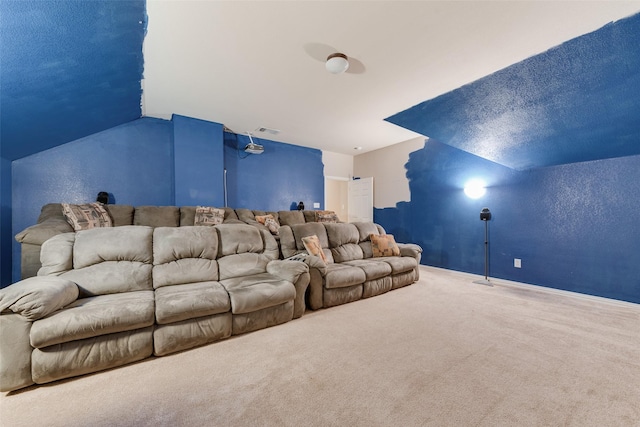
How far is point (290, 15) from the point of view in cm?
192

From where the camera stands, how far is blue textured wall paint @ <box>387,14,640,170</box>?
2059 mm

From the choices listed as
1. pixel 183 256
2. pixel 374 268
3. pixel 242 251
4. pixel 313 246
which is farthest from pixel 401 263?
pixel 183 256

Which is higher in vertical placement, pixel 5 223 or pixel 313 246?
pixel 5 223

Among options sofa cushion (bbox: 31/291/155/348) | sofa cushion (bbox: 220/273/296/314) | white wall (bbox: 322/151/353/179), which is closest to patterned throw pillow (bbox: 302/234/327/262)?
sofa cushion (bbox: 220/273/296/314)

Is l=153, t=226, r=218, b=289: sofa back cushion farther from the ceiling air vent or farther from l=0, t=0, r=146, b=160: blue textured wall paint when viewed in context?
the ceiling air vent

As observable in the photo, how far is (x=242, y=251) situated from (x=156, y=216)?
164 cm

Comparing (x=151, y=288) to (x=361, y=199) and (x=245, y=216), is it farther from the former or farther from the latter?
(x=361, y=199)

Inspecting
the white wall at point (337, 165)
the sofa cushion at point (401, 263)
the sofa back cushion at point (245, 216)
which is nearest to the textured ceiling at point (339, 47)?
the sofa back cushion at point (245, 216)

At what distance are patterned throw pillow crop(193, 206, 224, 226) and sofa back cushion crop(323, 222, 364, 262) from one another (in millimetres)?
1702

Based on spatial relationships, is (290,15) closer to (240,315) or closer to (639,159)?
(240,315)

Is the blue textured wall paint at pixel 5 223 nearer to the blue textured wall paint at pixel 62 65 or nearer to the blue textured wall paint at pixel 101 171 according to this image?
the blue textured wall paint at pixel 101 171

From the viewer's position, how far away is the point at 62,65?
6.70 ft

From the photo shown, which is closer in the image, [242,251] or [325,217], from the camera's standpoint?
[242,251]

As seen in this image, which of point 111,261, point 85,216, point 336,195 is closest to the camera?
point 111,261
